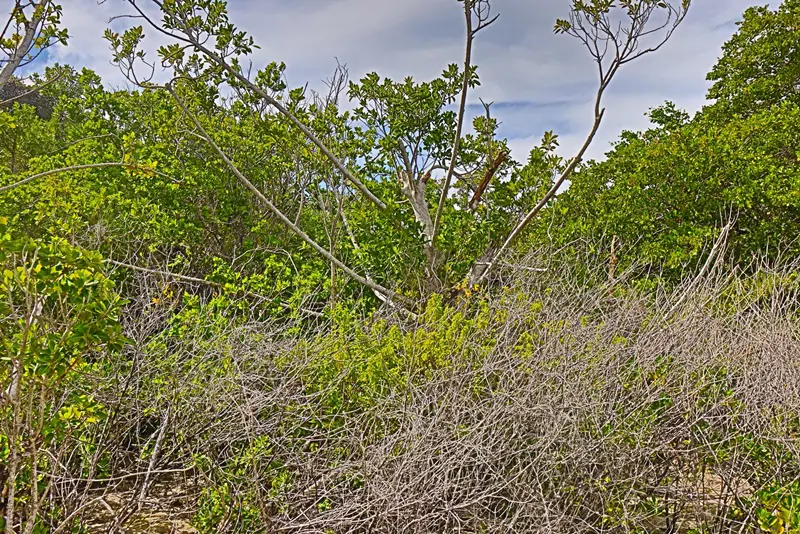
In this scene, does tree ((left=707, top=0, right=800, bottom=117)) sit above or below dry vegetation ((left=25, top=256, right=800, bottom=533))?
above

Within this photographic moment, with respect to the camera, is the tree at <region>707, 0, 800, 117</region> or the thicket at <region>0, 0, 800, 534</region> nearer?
the thicket at <region>0, 0, 800, 534</region>

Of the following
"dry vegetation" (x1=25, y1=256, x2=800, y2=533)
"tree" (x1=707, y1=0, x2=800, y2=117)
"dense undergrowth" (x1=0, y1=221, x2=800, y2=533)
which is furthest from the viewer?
"tree" (x1=707, y1=0, x2=800, y2=117)

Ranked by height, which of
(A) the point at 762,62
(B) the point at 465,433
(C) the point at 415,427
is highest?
(A) the point at 762,62

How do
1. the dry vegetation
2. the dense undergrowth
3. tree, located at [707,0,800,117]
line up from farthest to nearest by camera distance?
tree, located at [707,0,800,117]
the dry vegetation
the dense undergrowth

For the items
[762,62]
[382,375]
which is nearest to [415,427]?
[382,375]

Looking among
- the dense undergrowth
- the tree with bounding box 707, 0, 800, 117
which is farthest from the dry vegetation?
the tree with bounding box 707, 0, 800, 117

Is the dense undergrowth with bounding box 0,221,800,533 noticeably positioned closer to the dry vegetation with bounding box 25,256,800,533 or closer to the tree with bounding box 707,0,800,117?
the dry vegetation with bounding box 25,256,800,533

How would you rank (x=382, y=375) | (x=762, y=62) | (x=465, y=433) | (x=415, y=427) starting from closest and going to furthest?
(x=415, y=427), (x=465, y=433), (x=382, y=375), (x=762, y=62)

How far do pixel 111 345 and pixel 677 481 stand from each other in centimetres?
313

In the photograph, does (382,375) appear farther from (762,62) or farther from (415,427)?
(762,62)

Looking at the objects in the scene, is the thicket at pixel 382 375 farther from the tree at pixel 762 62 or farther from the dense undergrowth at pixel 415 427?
the tree at pixel 762 62

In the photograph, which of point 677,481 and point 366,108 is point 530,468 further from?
point 366,108

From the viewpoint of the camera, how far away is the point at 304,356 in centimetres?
398

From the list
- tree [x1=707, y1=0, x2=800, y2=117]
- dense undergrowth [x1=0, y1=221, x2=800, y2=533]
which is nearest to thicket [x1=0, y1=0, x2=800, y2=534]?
dense undergrowth [x1=0, y1=221, x2=800, y2=533]
